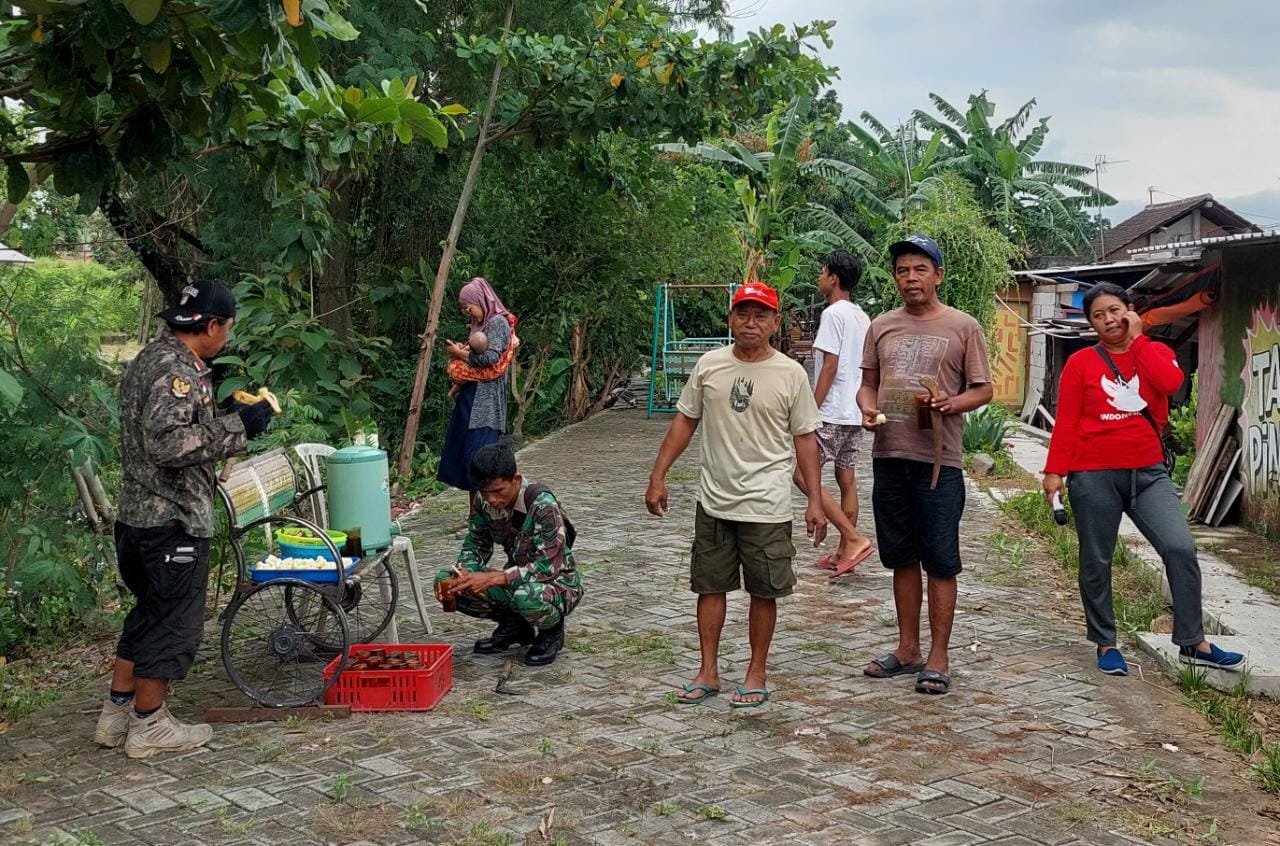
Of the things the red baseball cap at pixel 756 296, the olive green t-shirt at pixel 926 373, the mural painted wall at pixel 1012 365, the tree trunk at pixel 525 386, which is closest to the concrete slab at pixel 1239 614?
the olive green t-shirt at pixel 926 373

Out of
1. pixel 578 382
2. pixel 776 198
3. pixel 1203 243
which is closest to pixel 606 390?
pixel 578 382

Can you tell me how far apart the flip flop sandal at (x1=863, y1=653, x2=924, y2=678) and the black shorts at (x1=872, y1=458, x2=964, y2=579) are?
0.52 m

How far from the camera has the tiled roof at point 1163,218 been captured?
3062 cm

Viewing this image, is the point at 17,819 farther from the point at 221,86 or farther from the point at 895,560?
the point at 895,560

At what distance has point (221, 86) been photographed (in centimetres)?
518

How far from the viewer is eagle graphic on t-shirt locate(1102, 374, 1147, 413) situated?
19.9ft

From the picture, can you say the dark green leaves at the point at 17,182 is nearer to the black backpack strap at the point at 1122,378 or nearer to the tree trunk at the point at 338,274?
the black backpack strap at the point at 1122,378

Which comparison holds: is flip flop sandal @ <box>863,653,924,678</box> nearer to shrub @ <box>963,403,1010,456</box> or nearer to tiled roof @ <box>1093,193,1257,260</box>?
shrub @ <box>963,403,1010,456</box>

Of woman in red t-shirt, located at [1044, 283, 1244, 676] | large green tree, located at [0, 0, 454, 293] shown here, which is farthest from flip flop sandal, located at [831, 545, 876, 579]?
large green tree, located at [0, 0, 454, 293]

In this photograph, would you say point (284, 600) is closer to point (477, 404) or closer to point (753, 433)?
point (753, 433)

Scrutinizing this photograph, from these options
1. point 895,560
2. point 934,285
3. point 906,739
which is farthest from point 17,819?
point 934,285

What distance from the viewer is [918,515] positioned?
19.5 ft

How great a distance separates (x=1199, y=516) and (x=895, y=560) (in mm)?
5697

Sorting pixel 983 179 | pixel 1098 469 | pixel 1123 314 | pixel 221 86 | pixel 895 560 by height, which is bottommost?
pixel 895 560
